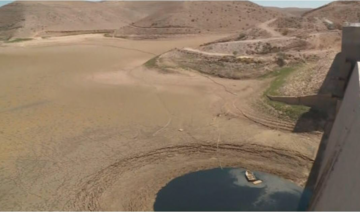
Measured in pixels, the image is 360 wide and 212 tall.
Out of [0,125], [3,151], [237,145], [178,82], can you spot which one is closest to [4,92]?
[0,125]

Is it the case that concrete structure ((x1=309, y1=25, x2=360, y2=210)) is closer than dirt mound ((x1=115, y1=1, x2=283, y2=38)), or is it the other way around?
concrete structure ((x1=309, y1=25, x2=360, y2=210))

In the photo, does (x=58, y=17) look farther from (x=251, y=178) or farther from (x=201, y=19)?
(x=251, y=178)

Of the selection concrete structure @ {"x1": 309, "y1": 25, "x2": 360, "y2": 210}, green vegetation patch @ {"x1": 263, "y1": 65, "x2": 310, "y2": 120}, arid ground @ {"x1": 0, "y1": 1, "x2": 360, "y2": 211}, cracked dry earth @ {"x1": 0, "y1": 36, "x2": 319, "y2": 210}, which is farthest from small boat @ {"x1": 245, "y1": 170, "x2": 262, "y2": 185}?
green vegetation patch @ {"x1": 263, "y1": 65, "x2": 310, "y2": 120}

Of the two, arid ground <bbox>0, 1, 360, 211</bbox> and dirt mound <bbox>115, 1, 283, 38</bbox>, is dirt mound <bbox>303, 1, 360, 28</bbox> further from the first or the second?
dirt mound <bbox>115, 1, 283, 38</bbox>

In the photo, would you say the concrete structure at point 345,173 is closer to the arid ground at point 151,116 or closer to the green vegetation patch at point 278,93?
the arid ground at point 151,116

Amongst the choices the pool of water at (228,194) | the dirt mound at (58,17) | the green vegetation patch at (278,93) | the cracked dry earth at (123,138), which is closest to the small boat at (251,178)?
the pool of water at (228,194)

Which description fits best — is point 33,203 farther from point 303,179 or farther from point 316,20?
point 316,20

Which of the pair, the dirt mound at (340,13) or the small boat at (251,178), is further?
the dirt mound at (340,13)
